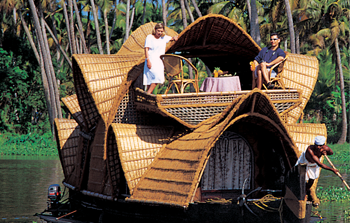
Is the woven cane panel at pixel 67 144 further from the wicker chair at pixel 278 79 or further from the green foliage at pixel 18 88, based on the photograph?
the green foliage at pixel 18 88

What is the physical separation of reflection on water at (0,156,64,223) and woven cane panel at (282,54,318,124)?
5505mm

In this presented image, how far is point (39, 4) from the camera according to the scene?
2497cm

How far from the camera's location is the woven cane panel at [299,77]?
9281 mm

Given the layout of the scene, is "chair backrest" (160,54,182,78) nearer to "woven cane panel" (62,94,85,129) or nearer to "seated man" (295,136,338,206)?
"woven cane panel" (62,94,85,129)

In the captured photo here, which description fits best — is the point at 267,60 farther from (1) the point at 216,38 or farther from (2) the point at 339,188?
(2) the point at 339,188

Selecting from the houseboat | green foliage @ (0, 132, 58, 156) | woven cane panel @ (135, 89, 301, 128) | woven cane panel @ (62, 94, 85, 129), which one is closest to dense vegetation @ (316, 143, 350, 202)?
the houseboat

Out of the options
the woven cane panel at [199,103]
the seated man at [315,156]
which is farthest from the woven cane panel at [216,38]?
the seated man at [315,156]

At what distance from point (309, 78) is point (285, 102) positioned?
69.0 inches

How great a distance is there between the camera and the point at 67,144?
1065cm

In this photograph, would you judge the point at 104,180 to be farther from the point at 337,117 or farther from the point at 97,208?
the point at 337,117

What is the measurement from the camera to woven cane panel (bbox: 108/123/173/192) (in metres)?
7.77

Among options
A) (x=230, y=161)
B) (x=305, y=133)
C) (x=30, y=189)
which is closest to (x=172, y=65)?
(x=230, y=161)

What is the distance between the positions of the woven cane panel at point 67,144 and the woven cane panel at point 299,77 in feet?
14.8

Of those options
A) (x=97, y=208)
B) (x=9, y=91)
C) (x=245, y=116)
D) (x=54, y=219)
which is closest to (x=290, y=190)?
(x=245, y=116)
